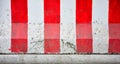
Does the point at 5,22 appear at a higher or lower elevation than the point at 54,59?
higher

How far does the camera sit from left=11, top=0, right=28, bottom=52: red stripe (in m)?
2.33

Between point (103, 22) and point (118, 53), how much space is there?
24 centimetres

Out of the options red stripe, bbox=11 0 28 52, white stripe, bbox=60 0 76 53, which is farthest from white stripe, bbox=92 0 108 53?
red stripe, bbox=11 0 28 52

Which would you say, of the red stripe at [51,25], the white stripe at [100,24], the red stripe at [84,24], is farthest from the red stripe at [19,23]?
the white stripe at [100,24]

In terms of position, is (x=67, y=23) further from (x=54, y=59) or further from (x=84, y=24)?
(x=54, y=59)

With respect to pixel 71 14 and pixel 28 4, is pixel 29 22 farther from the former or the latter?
pixel 71 14

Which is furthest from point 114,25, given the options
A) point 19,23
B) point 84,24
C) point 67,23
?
point 19,23

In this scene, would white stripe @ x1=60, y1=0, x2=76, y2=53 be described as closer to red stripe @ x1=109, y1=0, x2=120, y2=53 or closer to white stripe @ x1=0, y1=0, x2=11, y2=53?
red stripe @ x1=109, y1=0, x2=120, y2=53

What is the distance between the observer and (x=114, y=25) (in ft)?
7.70

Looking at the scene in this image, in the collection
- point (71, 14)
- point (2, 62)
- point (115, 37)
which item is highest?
point (71, 14)

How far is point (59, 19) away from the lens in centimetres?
Answer: 233

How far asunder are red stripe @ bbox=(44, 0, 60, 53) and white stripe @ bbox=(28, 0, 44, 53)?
0.03 metres

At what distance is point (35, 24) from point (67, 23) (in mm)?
220

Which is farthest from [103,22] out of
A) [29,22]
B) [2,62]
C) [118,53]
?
[2,62]
